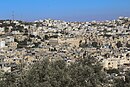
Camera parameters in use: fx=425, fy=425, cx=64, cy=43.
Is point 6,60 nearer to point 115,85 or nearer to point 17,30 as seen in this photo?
point 115,85

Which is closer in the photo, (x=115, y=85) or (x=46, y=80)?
(x=46, y=80)

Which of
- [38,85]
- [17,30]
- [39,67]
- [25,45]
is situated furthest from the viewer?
[17,30]

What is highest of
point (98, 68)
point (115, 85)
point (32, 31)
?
point (98, 68)

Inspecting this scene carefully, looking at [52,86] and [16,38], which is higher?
[52,86]

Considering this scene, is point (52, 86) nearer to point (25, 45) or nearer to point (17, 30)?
point (25, 45)

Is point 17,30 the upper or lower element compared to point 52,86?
lower

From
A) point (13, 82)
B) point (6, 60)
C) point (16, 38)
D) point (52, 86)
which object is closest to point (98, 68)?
point (52, 86)

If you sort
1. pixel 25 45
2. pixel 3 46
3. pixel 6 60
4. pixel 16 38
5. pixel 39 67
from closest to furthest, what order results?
1. pixel 39 67
2. pixel 6 60
3. pixel 3 46
4. pixel 25 45
5. pixel 16 38

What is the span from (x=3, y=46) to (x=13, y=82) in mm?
55157

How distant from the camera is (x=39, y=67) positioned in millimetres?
17531

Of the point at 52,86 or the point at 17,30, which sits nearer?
the point at 52,86

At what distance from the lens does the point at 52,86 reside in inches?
662

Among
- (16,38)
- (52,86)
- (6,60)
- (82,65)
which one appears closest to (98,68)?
(82,65)

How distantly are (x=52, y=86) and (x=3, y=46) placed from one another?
56.5 metres
